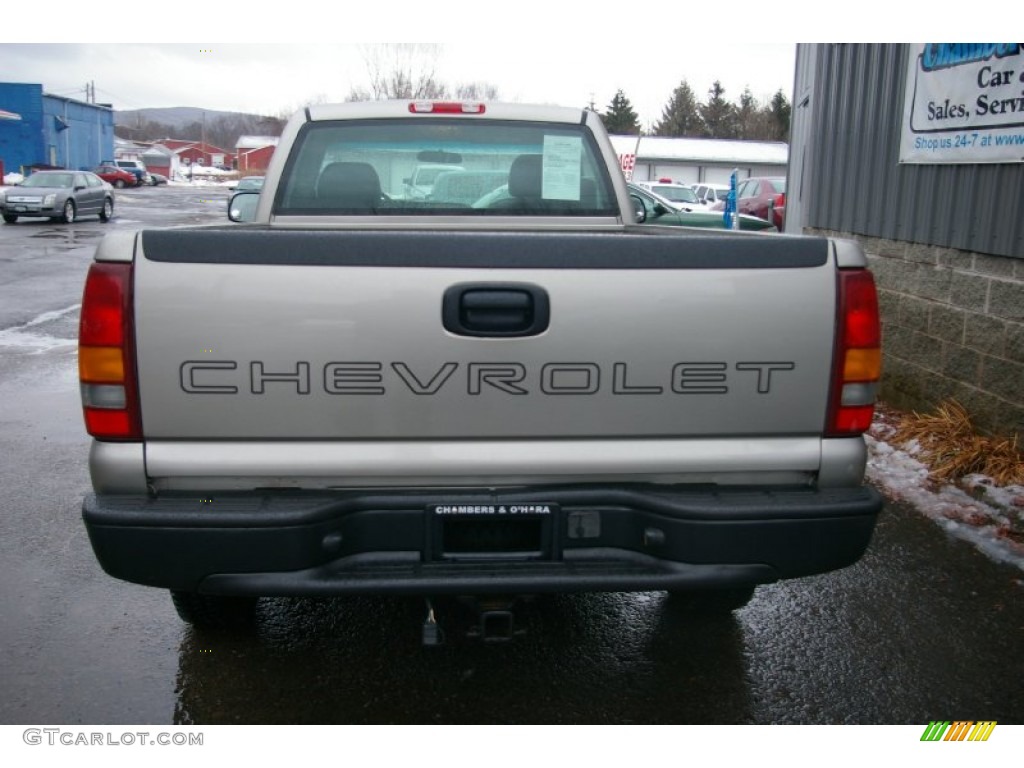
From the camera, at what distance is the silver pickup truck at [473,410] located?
8.30 ft

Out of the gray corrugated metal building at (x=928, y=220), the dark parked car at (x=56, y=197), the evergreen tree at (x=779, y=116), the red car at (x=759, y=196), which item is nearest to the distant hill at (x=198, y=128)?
the evergreen tree at (x=779, y=116)

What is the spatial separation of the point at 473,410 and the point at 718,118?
9529 cm

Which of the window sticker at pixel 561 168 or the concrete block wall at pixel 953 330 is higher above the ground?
the window sticker at pixel 561 168

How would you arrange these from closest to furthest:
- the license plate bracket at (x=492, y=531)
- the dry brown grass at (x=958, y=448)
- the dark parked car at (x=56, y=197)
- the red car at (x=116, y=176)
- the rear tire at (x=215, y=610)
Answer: the license plate bracket at (x=492, y=531), the rear tire at (x=215, y=610), the dry brown grass at (x=958, y=448), the dark parked car at (x=56, y=197), the red car at (x=116, y=176)

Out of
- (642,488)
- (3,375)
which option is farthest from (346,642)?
(3,375)

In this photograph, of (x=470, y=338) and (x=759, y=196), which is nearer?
(x=470, y=338)

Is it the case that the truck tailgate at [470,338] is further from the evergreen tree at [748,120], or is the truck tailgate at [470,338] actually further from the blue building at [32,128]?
the evergreen tree at [748,120]

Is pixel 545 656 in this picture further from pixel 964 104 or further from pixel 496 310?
pixel 964 104

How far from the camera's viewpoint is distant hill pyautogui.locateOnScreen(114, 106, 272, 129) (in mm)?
135175

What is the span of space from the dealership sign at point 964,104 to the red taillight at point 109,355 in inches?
198

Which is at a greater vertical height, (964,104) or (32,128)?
(32,128)

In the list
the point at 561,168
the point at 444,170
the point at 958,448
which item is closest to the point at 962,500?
the point at 958,448

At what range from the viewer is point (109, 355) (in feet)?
8.30

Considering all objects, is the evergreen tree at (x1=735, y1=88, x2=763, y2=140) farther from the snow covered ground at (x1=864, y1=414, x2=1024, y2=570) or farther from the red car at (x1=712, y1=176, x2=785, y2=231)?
the snow covered ground at (x1=864, y1=414, x2=1024, y2=570)
